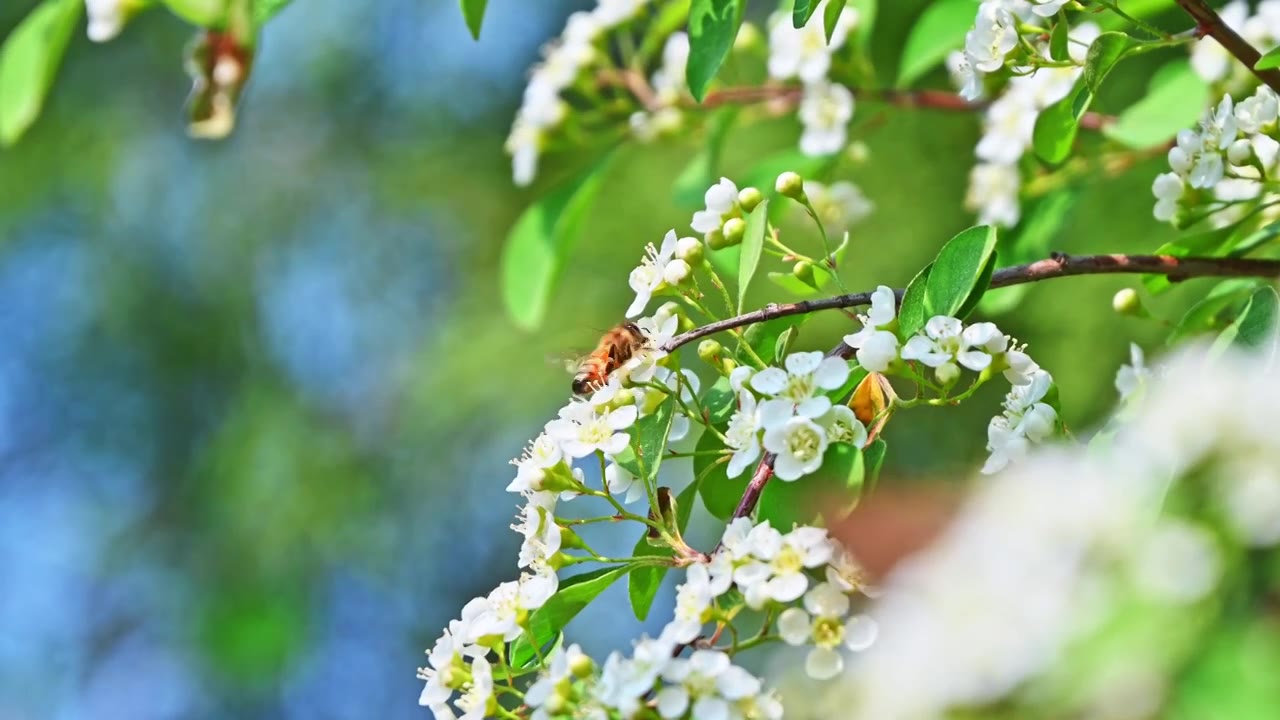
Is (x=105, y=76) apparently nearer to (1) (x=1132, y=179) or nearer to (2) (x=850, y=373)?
(1) (x=1132, y=179)

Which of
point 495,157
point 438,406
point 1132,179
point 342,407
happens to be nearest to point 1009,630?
point 1132,179

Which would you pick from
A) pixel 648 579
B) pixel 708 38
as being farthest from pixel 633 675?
pixel 708 38

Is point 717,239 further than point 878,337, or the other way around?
point 717,239

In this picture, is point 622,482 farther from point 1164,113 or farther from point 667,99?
point 667,99

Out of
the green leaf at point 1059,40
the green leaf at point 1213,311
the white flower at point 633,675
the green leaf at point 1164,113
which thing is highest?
the white flower at point 633,675

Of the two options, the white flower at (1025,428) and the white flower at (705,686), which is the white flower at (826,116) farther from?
the white flower at (705,686)

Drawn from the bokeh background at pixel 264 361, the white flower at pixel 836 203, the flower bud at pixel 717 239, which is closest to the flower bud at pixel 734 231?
the flower bud at pixel 717 239
